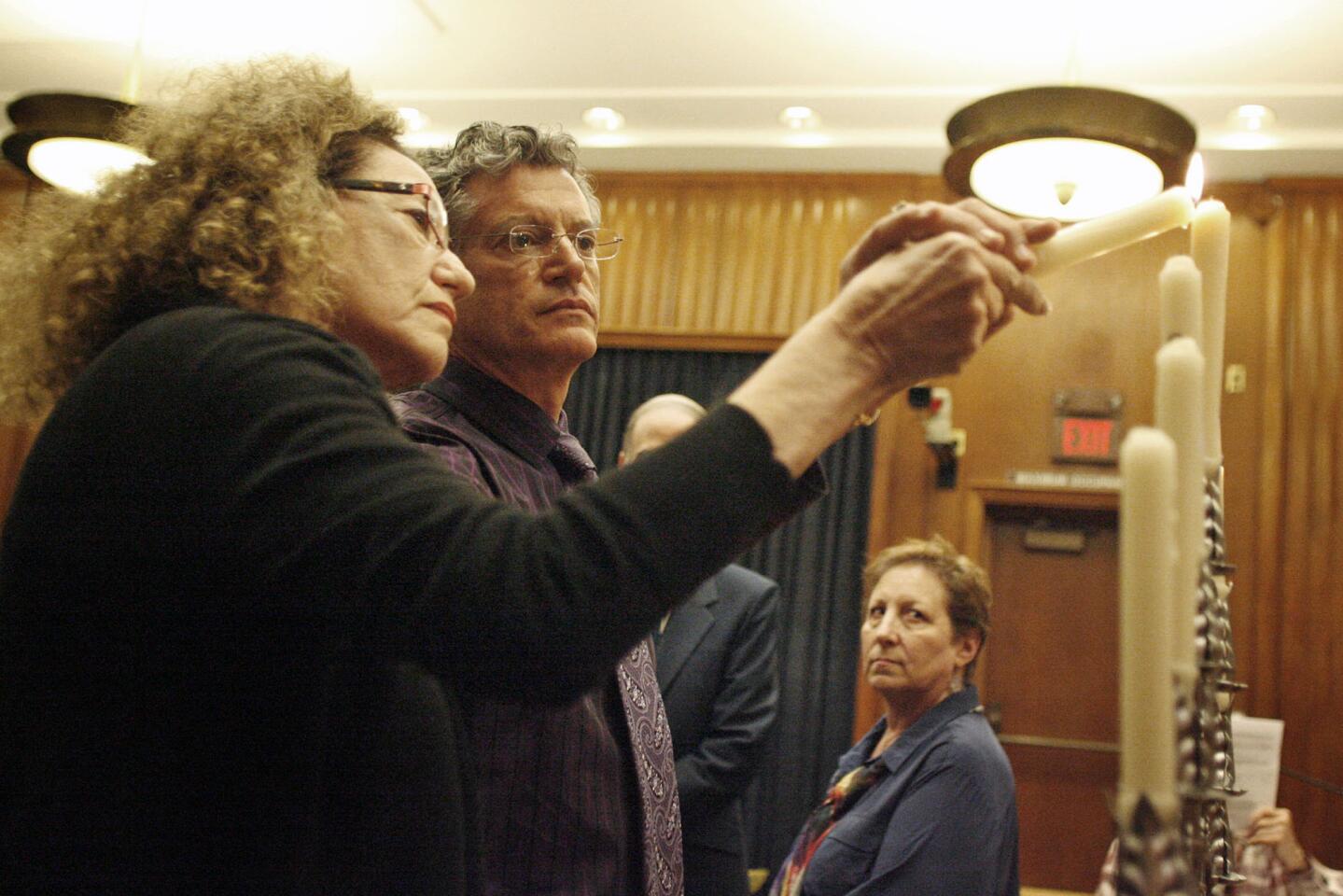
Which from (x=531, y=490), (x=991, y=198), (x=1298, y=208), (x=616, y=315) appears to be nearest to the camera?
(x=531, y=490)

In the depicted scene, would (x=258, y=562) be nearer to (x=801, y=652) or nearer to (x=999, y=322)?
(x=999, y=322)

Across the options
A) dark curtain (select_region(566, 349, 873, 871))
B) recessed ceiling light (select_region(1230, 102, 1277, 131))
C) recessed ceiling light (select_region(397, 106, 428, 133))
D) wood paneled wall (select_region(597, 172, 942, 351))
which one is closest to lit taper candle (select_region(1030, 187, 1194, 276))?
dark curtain (select_region(566, 349, 873, 871))

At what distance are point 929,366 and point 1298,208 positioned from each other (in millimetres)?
4635

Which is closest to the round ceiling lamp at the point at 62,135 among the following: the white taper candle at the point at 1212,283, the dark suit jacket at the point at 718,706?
the dark suit jacket at the point at 718,706

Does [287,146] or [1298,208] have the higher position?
[1298,208]

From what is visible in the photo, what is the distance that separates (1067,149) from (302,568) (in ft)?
10.3

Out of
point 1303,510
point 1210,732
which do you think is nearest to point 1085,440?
point 1303,510

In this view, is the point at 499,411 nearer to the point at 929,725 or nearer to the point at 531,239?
the point at 531,239

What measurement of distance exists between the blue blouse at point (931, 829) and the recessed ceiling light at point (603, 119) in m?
3.27

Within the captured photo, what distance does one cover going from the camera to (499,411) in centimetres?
129

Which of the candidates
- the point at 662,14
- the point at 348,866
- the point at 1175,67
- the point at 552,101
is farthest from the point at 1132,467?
the point at 552,101

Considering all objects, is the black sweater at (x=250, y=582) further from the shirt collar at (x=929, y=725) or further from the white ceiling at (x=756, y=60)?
the white ceiling at (x=756, y=60)

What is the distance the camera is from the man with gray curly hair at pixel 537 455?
1037mm

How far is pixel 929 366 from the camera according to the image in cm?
77
